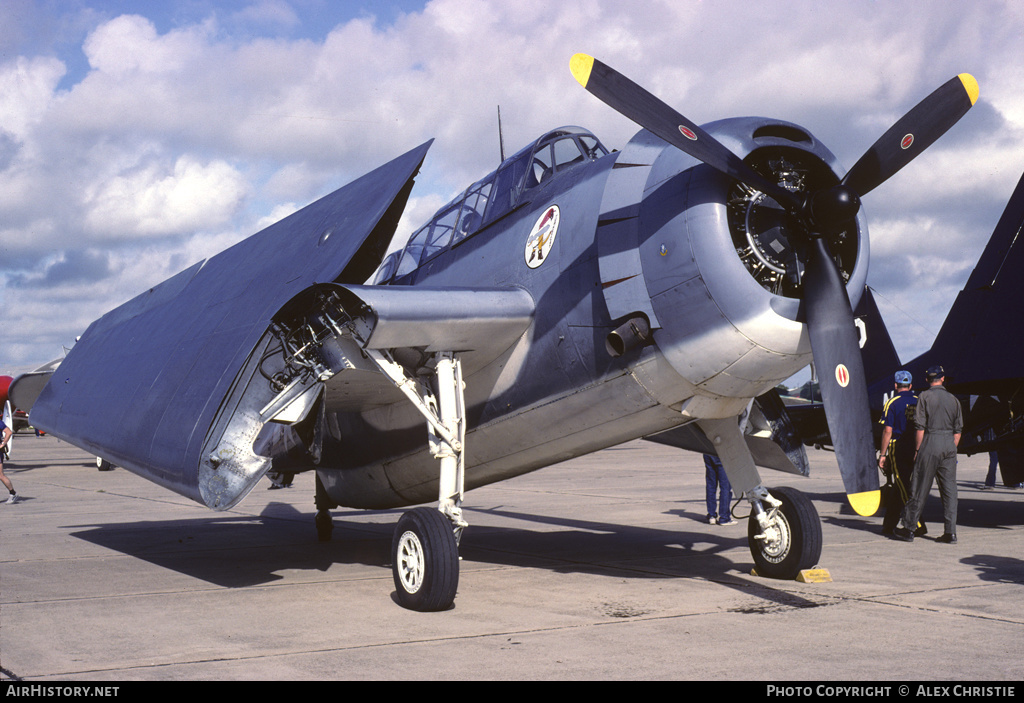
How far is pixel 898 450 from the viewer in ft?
37.9

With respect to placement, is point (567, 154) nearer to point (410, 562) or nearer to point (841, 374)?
point (841, 374)

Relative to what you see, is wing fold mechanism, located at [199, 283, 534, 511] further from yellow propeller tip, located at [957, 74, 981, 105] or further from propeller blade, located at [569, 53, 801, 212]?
yellow propeller tip, located at [957, 74, 981, 105]

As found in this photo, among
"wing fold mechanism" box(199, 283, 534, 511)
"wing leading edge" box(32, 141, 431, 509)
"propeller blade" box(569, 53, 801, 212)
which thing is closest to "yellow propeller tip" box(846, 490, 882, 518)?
"propeller blade" box(569, 53, 801, 212)

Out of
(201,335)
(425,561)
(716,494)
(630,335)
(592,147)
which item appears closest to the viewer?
(630,335)

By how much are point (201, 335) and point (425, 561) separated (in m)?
4.16

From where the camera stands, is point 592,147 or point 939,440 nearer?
point 592,147

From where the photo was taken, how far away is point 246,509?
1673cm

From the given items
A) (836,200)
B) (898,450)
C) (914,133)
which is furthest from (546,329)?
(898,450)

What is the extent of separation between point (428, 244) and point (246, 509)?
914cm

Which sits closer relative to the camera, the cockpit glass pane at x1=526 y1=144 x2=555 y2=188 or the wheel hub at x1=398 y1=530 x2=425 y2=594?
the wheel hub at x1=398 y1=530 x2=425 y2=594

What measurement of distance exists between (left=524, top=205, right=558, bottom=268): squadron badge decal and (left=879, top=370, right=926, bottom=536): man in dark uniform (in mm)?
5959

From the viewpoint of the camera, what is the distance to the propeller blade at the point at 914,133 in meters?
6.70

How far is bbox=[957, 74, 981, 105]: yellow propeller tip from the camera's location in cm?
676
